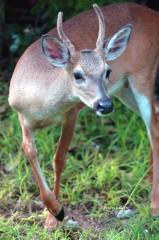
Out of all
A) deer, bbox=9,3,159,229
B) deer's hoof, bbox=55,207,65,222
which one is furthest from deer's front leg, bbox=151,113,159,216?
deer's hoof, bbox=55,207,65,222

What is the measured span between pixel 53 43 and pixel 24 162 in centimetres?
172

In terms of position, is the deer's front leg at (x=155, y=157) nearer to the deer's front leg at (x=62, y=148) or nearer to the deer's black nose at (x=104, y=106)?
the deer's front leg at (x=62, y=148)

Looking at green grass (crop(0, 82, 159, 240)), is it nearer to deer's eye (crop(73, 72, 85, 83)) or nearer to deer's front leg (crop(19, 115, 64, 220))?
deer's front leg (crop(19, 115, 64, 220))

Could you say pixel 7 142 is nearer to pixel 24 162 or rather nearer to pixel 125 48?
pixel 24 162

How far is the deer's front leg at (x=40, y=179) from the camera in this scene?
22.6 ft

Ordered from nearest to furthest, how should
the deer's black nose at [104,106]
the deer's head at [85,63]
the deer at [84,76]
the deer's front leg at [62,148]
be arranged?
1. the deer's black nose at [104,106]
2. the deer's head at [85,63]
3. the deer at [84,76]
4. the deer's front leg at [62,148]

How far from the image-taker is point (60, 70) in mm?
6766

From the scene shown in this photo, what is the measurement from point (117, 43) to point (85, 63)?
0.47 meters

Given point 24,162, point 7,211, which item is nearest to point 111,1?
point 24,162

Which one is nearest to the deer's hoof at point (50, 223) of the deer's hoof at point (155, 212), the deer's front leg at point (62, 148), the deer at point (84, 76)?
the deer at point (84, 76)

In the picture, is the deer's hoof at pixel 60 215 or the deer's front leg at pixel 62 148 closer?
the deer's hoof at pixel 60 215

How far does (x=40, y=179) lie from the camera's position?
6938 millimetres

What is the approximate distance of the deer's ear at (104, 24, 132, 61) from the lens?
22.1 ft

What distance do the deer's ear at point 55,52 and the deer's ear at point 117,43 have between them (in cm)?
32
